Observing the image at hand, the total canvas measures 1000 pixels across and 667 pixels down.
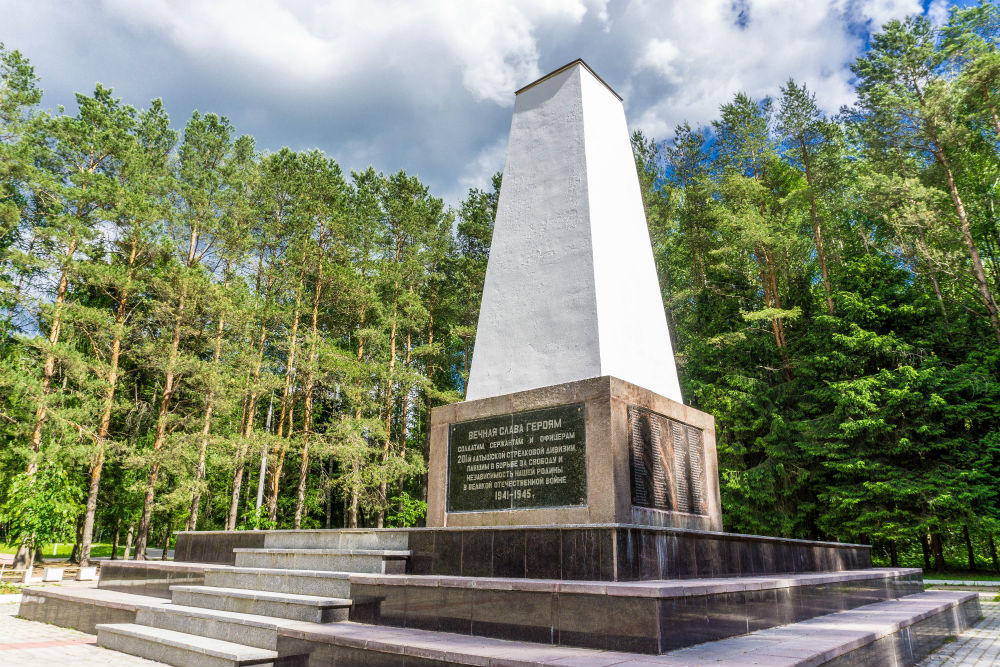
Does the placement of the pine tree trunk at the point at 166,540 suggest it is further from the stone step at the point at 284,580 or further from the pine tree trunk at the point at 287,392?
the stone step at the point at 284,580

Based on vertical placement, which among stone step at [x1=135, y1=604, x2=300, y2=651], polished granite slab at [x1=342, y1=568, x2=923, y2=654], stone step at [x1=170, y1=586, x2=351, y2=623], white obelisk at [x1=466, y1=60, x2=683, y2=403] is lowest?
stone step at [x1=135, y1=604, x2=300, y2=651]

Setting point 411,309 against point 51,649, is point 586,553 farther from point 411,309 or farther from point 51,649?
point 411,309

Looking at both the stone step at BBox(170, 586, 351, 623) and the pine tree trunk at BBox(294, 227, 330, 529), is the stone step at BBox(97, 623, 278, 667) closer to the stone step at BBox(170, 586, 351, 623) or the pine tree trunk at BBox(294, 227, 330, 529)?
the stone step at BBox(170, 586, 351, 623)

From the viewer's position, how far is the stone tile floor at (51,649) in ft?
17.8

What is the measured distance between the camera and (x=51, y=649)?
6.22 metres

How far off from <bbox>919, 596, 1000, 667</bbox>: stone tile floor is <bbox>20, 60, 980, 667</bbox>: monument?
6.8 inches

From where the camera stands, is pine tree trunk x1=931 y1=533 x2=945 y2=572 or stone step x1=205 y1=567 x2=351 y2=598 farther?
pine tree trunk x1=931 y1=533 x2=945 y2=572

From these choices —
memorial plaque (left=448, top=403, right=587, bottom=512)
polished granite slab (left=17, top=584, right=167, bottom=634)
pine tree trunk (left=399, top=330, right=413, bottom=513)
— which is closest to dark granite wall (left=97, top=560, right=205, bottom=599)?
polished granite slab (left=17, top=584, right=167, bottom=634)

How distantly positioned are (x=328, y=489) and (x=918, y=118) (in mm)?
23054

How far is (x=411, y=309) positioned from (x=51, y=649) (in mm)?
16368

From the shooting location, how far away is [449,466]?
21.3ft

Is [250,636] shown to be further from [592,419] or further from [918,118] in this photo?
[918,118]

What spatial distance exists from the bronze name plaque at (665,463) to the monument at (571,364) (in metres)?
0.02

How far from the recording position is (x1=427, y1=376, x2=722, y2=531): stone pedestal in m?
5.27
